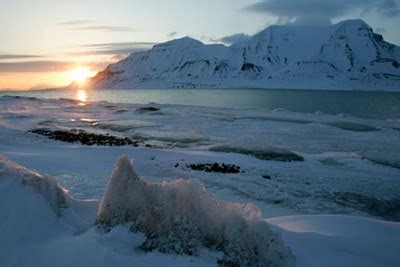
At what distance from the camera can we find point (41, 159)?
16.5m

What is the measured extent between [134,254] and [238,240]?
1480 mm

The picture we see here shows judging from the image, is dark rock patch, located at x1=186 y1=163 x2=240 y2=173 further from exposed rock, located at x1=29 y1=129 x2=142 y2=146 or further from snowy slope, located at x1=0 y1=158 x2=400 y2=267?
snowy slope, located at x1=0 y1=158 x2=400 y2=267

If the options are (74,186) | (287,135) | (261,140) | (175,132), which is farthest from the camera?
(175,132)

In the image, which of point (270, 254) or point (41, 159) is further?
point (41, 159)

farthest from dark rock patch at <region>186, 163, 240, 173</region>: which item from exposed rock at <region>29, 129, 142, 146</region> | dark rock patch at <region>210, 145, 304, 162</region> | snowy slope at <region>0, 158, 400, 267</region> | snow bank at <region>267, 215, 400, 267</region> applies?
snowy slope at <region>0, 158, 400, 267</region>

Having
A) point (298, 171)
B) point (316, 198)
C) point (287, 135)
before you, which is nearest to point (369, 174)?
point (298, 171)

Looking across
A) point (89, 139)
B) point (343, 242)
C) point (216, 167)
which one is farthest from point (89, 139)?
point (343, 242)

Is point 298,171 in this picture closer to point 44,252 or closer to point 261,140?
point 261,140

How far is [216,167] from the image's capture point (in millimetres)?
16453

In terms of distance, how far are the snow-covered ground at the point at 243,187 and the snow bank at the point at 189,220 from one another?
0.77ft

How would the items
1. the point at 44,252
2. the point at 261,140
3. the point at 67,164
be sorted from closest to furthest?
the point at 44,252, the point at 67,164, the point at 261,140

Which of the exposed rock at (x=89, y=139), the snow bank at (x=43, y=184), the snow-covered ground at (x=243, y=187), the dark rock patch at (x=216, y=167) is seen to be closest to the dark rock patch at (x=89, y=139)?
the exposed rock at (x=89, y=139)

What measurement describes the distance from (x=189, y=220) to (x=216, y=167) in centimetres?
1072

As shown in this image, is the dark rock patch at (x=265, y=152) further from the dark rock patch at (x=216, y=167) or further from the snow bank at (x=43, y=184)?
the snow bank at (x=43, y=184)
